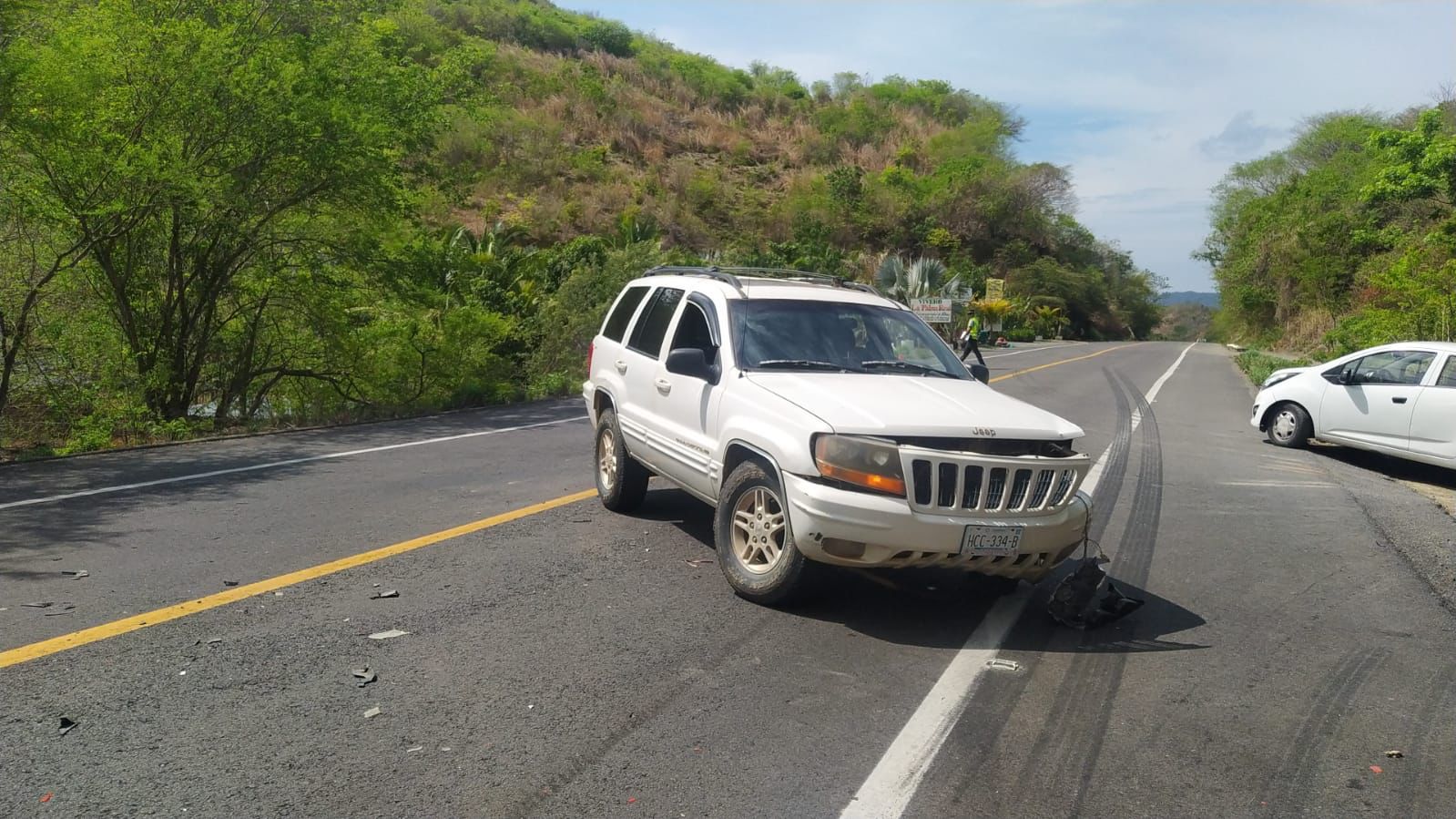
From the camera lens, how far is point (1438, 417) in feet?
37.0

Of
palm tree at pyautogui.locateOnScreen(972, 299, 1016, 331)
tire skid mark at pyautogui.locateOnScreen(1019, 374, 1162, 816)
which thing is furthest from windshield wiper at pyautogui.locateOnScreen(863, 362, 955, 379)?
A: palm tree at pyautogui.locateOnScreen(972, 299, 1016, 331)

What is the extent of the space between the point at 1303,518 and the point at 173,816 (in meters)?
8.86

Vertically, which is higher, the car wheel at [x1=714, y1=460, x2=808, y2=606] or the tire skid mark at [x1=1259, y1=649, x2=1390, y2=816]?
the car wheel at [x1=714, y1=460, x2=808, y2=606]

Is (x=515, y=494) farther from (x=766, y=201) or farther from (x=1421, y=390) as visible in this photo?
(x=766, y=201)

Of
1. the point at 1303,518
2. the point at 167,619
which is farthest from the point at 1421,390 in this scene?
the point at 167,619

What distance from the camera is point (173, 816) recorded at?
3.38 m

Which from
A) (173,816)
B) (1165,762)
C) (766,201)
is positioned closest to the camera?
(173,816)

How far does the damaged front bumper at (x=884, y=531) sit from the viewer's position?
17.2 feet

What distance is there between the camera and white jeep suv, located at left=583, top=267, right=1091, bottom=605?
5293 mm

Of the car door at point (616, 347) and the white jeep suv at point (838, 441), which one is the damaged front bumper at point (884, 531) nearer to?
the white jeep suv at point (838, 441)

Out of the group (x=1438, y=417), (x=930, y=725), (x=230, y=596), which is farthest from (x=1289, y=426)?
(x=230, y=596)

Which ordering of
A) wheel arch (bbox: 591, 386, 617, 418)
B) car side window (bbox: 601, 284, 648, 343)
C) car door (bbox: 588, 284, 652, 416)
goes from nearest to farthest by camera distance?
1. car door (bbox: 588, 284, 652, 416)
2. wheel arch (bbox: 591, 386, 617, 418)
3. car side window (bbox: 601, 284, 648, 343)

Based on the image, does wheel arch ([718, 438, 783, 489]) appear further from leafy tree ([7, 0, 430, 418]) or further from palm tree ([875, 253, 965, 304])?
palm tree ([875, 253, 965, 304])

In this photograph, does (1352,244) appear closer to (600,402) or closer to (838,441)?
(600,402)
